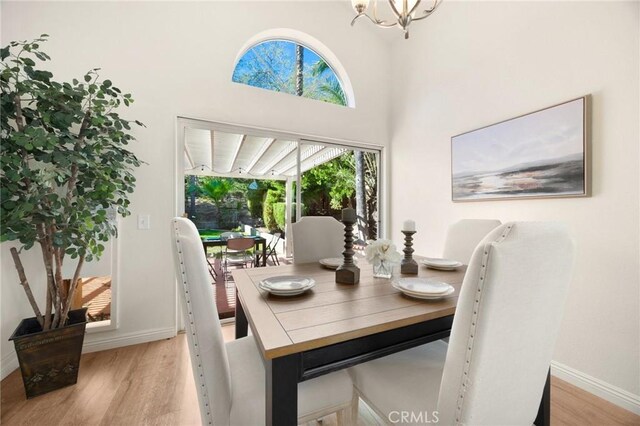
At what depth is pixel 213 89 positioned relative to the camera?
8.14ft

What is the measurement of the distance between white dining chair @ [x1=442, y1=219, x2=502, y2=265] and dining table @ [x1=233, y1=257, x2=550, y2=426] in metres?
0.71

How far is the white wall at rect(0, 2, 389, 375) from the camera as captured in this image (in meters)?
1.96

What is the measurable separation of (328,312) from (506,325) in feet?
1.73

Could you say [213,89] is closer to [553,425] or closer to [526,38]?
[526,38]

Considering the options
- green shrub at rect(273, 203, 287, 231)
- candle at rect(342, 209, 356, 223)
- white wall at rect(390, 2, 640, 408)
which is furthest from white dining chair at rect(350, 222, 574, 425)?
green shrub at rect(273, 203, 287, 231)

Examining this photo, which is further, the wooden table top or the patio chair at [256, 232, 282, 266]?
the patio chair at [256, 232, 282, 266]

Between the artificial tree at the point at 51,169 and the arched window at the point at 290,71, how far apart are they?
4.65ft

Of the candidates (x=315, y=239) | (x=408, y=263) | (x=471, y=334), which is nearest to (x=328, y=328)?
(x=471, y=334)

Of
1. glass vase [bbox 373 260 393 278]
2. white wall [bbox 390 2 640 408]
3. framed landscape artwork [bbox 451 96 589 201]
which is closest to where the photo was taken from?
glass vase [bbox 373 260 393 278]

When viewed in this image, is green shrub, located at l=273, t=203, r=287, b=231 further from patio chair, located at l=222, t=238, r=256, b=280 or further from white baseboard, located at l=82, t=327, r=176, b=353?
white baseboard, located at l=82, t=327, r=176, b=353

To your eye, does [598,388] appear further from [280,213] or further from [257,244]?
[257,244]

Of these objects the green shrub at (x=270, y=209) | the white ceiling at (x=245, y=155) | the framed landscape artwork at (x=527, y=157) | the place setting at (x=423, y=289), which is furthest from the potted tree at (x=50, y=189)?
the framed landscape artwork at (x=527, y=157)

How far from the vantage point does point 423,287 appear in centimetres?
111

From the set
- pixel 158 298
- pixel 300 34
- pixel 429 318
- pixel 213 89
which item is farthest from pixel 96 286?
pixel 300 34
